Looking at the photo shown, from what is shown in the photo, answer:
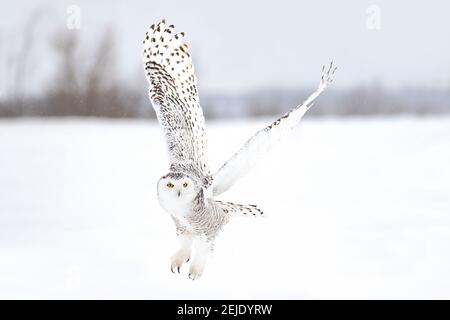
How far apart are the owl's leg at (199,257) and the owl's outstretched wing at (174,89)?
0.52 ft

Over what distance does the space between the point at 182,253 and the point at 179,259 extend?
0.02 m

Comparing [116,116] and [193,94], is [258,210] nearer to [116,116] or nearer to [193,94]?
[193,94]

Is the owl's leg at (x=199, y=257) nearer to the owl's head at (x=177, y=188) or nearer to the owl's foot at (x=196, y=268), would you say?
the owl's foot at (x=196, y=268)

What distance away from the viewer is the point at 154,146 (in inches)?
122

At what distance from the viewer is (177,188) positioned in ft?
4.73

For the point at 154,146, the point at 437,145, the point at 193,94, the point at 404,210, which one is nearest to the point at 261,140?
the point at 193,94

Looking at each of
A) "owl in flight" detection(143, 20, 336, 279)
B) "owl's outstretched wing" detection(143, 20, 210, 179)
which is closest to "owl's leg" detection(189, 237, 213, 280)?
"owl in flight" detection(143, 20, 336, 279)

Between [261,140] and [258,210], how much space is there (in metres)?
0.19

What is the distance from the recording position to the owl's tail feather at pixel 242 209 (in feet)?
5.27

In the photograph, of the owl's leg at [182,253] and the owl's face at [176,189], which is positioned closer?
the owl's face at [176,189]

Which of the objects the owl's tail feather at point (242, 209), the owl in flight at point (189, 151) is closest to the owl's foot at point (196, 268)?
the owl in flight at point (189, 151)

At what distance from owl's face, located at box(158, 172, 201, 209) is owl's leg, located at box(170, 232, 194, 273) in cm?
18

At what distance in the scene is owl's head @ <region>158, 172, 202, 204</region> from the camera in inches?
56.7

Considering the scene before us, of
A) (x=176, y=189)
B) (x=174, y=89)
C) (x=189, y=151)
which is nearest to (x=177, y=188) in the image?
(x=176, y=189)
